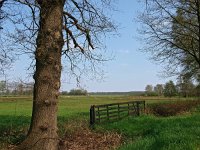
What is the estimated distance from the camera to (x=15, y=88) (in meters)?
11.2

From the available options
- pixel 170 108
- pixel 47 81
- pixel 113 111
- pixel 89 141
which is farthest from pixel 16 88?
pixel 170 108

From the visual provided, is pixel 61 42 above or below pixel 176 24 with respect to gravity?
below

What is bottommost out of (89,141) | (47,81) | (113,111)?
(89,141)

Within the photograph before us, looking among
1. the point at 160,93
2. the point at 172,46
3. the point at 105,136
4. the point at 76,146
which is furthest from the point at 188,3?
the point at 160,93

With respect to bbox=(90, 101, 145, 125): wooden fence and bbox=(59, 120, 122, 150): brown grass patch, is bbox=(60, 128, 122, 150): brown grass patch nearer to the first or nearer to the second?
bbox=(59, 120, 122, 150): brown grass patch

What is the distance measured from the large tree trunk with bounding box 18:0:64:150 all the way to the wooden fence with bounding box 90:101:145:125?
9.80 meters

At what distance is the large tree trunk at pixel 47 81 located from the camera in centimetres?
1024

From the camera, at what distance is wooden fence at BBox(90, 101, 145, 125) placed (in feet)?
67.8

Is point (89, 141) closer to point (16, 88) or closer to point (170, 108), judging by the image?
point (16, 88)

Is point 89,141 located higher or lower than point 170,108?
lower

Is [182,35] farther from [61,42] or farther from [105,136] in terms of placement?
[61,42]

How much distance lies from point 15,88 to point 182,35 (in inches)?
974

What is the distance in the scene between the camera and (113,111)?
23.3 meters

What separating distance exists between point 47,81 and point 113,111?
13.3 meters
